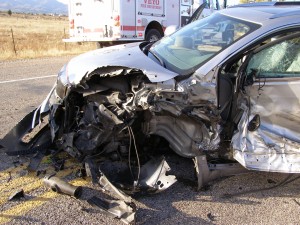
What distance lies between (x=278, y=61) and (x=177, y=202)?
1669 mm

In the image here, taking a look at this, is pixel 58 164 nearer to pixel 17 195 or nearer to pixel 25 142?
pixel 25 142

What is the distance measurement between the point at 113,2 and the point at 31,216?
30.9ft

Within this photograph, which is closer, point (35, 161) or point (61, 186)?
point (61, 186)

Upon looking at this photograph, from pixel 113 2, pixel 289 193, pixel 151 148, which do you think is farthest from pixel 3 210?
pixel 113 2

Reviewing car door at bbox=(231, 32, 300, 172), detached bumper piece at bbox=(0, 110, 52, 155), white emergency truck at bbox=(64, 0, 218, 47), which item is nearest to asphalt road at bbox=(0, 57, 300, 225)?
detached bumper piece at bbox=(0, 110, 52, 155)

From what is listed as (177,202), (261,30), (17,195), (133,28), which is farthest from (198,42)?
(133,28)

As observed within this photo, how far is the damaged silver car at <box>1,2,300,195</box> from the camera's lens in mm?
3232

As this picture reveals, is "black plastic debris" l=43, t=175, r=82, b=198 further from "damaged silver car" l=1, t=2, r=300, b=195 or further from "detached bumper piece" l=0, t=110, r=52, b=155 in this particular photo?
"detached bumper piece" l=0, t=110, r=52, b=155

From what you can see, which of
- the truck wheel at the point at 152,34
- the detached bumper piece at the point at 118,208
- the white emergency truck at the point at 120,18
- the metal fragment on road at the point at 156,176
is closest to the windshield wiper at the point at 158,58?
the metal fragment on road at the point at 156,176

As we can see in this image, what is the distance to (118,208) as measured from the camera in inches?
116

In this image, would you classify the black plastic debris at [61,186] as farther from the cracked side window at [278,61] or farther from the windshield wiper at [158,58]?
the cracked side window at [278,61]

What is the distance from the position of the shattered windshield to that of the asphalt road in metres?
1.10

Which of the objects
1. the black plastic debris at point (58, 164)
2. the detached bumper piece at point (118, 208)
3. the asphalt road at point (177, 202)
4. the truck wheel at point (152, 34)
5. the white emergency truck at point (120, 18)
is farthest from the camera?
the truck wheel at point (152, 34)

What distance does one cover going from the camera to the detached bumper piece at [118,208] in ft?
9.29
